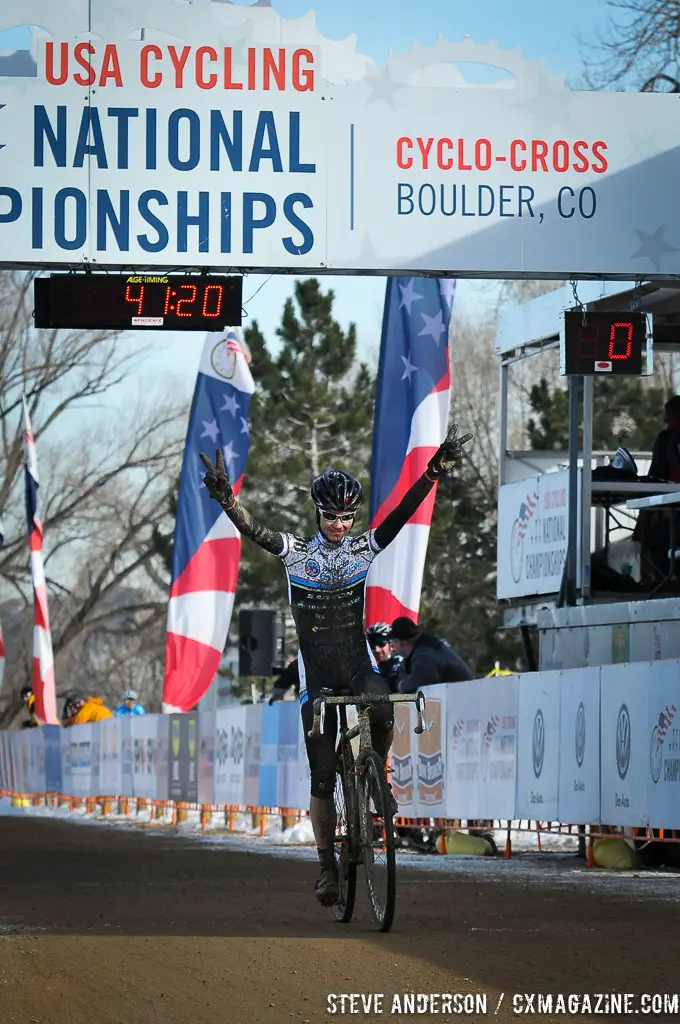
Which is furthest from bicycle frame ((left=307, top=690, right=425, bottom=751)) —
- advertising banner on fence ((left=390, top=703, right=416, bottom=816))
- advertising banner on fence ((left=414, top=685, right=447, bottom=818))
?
advertising banner on fence ((left=390, top=703, right=416, bottom=816))

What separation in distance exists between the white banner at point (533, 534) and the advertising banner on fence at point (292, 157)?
542 cm

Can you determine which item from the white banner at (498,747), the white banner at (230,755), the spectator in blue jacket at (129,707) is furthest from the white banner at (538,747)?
the spectator in blue jacket at (129,707)

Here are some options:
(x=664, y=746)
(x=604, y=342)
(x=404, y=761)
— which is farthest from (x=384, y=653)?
(x=664, y=746)

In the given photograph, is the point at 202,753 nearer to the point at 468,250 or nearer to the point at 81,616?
the point at 468,250

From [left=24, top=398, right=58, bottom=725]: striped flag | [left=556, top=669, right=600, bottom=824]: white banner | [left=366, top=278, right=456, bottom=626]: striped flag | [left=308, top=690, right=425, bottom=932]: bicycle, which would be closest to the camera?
[left=308, top=690, right=425, bottom=932]: bicycle

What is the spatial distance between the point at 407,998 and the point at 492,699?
978 centimetres

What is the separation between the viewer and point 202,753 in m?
24.5

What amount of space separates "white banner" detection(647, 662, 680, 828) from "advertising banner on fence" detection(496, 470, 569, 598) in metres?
8.04

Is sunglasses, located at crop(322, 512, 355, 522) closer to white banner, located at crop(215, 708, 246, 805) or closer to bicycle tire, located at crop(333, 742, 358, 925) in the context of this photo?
bicycle tire, located at crop(333, 742, 358, 925)

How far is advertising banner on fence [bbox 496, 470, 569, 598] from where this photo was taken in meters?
21.6

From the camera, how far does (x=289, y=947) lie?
324 inches

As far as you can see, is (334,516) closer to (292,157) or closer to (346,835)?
(346,835)

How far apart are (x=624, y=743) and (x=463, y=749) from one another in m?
3.27

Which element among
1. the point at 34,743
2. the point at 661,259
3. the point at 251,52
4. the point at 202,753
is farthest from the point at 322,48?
the point at 34,743
